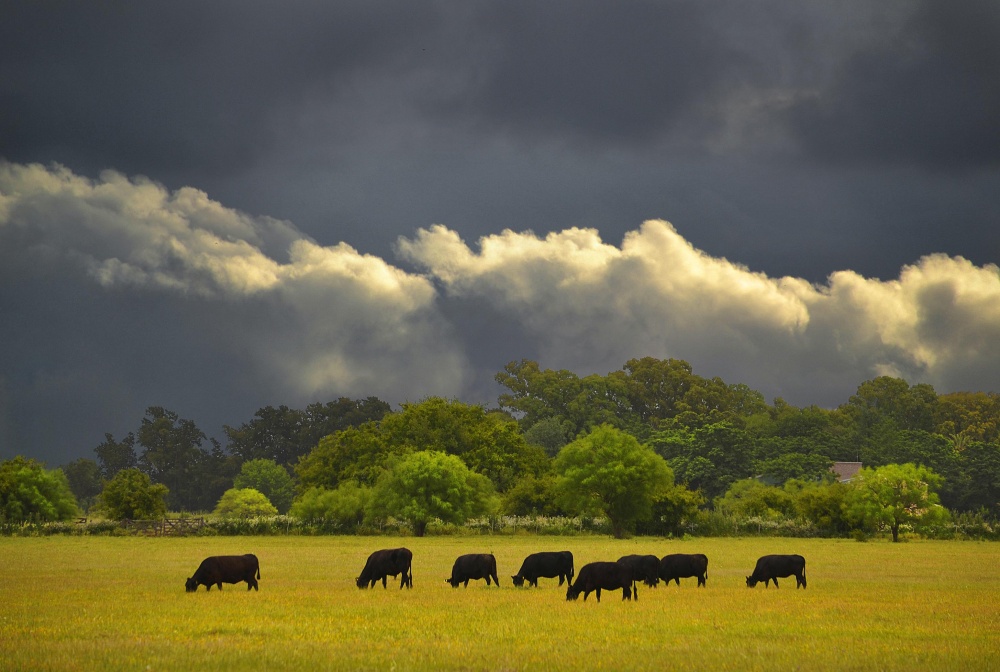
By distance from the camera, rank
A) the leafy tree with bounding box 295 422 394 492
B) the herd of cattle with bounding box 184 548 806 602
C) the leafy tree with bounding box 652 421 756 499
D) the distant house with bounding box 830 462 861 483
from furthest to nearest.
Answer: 1. the distant house with bounding box 830 462 861 483
2. the leafy tree with bounding box 652 421 756 499
3. the leafy tree with bounding box 295 422 394 492
4. the herd of cattle with bounding box 184 548 806 602

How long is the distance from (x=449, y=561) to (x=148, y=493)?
4325 centimetres

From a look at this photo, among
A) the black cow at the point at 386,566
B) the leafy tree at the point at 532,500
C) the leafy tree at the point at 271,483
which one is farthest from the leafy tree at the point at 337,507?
the leafy tree at the point at 271,483

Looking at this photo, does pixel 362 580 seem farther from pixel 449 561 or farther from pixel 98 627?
pixel 449 561

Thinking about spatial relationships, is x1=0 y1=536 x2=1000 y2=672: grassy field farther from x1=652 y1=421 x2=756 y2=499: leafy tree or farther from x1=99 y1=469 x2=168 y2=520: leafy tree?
x1=652 y1=421 x2=756 y2=499: leafy tree

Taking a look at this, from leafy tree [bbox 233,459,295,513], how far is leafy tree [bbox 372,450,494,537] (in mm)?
71535

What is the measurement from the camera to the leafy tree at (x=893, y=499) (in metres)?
68.9

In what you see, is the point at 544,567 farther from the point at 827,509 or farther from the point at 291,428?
the point at 291,428

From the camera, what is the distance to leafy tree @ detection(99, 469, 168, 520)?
7675 centimetres

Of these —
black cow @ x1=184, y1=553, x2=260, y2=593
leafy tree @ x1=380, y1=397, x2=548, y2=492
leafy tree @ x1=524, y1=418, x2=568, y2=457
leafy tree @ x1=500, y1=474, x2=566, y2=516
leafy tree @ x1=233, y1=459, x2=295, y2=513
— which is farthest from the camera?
leafy tree @ x1=524, y1=418, x2=568, y2=457

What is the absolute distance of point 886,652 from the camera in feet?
53.6

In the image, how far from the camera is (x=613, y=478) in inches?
2746

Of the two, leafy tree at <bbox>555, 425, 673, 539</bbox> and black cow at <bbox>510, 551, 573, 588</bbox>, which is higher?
leafy tree at <bbox>555, 425, 673, 539</bbox>

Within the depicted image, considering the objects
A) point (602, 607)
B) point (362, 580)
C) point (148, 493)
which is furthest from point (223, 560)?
point (148, 493)

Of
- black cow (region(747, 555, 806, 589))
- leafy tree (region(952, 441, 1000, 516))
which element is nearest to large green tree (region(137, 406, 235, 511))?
leafy tree (region(952, 441, 1000, 516))
